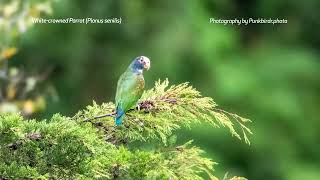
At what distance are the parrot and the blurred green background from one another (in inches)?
177

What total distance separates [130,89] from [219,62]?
550cm

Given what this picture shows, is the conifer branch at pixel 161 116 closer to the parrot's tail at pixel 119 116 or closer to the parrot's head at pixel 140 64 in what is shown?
the parrot's tail at pixel 119 116

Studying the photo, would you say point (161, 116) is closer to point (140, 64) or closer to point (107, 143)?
point (107, 143)

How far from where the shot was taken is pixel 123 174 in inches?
85.7

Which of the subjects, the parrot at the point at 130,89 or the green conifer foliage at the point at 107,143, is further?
the parrot at the point at 130,89

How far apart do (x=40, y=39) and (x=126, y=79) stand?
20.8 feet

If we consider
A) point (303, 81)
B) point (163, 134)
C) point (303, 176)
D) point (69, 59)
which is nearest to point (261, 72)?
point (303, 81)

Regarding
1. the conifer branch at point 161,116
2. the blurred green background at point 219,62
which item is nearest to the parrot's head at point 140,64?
the conifer branch at point 161,116

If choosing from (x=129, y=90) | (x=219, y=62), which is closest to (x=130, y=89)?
(x=129, y=90)

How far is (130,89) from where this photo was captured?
2.68 meters

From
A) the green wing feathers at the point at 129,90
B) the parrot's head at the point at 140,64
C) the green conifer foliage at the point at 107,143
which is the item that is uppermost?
the parrot's head at the point at 140,64

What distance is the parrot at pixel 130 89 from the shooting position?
243 cm

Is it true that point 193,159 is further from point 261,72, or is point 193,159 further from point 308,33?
point 308,33

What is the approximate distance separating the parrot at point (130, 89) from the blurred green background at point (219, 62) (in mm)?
4495
